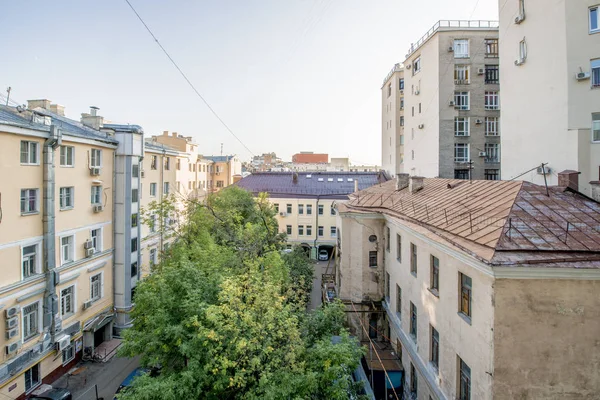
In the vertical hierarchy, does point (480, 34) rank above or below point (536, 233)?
above

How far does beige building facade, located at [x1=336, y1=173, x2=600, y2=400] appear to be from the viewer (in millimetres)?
8469

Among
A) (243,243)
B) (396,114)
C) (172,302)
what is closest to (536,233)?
(172,302)

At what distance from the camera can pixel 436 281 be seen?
12367mm

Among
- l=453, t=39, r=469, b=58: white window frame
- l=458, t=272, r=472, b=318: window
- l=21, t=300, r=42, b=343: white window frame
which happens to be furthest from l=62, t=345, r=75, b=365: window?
l=453, t=39, r=469, b=58: white window frame

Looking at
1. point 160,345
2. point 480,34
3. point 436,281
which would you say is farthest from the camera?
point 480,34

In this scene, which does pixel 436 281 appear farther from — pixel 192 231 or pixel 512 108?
pixel 192 231

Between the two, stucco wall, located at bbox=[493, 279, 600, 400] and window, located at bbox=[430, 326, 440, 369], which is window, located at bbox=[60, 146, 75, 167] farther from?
stucco wall, located at bbox=[493, 279, 600, 400]

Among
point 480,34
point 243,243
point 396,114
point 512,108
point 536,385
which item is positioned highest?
point 480,34

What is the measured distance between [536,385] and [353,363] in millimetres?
4410

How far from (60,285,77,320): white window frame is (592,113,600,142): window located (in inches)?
936

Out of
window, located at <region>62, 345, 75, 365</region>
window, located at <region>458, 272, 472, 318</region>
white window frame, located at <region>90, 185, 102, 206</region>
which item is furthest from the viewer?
white window frame, located at <region>90, 185, 102, 206</region>

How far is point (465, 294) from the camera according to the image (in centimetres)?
1007

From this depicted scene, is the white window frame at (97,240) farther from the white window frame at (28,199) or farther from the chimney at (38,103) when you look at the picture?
the chimney at (38,103)

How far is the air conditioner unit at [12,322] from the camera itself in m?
13.8
